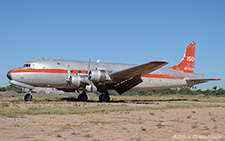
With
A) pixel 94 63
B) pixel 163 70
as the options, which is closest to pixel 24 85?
pixel 94 63

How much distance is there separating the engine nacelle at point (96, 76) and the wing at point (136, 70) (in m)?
0.76

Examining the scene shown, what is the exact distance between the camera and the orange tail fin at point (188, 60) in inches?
1120

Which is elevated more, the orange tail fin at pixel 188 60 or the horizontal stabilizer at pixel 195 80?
the orange tail fin at pixel 188 60

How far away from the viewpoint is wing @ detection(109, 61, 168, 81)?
19769mm

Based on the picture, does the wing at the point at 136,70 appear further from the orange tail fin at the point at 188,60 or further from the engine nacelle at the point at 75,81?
the orange tail fin at the point at 188,60

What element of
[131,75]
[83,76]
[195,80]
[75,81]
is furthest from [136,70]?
[195,80]

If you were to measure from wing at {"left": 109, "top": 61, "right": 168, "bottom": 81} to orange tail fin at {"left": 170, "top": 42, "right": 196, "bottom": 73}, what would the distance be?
26.7ft

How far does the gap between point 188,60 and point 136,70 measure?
10.2 metres

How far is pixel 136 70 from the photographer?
2095 cm

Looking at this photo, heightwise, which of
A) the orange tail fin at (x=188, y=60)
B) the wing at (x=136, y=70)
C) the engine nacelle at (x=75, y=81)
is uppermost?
the orange tail fin at (x=188, y=60)

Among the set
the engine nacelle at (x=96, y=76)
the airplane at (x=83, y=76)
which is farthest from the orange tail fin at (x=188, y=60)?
the engine nacelle at (x=96, y=76)

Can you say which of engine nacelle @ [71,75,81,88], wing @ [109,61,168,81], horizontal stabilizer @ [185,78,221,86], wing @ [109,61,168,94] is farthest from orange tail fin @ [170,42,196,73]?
engine nacelle @ [71,75,81,88]

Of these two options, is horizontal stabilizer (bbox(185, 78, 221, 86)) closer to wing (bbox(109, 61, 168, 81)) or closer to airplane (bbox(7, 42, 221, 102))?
airplane (bbox(7, 42, 221, 102))

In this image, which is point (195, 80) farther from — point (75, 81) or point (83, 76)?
point (75, 81)
